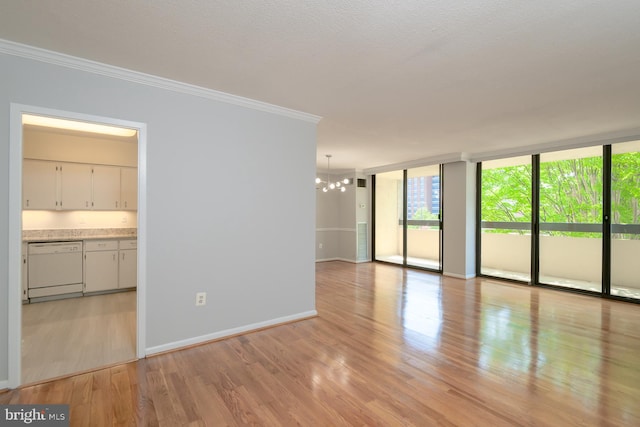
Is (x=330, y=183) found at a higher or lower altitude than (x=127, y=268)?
higher

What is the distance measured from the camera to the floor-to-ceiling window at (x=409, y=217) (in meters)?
7.07

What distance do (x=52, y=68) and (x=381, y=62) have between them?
8.65 ft

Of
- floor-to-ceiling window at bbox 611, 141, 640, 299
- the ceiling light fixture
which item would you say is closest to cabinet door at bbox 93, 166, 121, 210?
the ceiling light fixture

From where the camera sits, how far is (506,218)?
6.04 metres

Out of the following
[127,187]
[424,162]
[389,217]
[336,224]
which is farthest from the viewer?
[336,224]

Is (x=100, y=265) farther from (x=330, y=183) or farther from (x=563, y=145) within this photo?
(x=563, y=145)

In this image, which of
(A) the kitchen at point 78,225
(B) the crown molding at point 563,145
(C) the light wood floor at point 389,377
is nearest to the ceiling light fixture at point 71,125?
(A) the kitchen at point 78,225

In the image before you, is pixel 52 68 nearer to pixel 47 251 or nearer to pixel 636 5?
pixel 47 251

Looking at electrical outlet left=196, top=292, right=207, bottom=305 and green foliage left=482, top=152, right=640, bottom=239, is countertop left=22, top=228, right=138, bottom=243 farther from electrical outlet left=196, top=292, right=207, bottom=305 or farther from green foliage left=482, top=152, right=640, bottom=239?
green foliage left=482, top=152, right=640, bottom=239

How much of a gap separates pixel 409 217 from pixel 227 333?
5.50 m

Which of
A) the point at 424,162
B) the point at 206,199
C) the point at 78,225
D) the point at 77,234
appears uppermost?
the point at 424,162

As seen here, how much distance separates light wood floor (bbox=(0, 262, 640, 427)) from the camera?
199cm

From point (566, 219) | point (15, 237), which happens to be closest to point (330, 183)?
point (566, 219)

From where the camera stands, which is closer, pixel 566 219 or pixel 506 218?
pixel 566 219
